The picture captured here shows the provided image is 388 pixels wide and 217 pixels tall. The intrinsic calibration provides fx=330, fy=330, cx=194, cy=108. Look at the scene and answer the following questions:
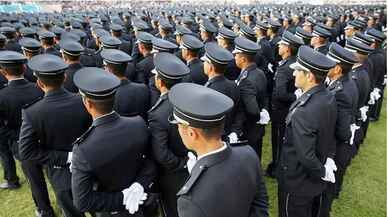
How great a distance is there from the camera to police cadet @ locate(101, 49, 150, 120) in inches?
143

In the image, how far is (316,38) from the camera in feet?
21.3

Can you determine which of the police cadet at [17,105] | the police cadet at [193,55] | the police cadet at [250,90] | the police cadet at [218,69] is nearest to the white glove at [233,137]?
the police cadet at [218,69]

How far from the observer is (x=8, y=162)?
4.75 m

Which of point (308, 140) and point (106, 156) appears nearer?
point (106, 156)

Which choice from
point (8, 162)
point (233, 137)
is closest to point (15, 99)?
point (8, 162)

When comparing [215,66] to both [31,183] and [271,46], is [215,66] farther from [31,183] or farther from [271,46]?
[271,46]

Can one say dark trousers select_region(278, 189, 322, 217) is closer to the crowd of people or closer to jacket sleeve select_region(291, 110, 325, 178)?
the crowd of people

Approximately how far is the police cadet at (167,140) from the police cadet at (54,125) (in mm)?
751

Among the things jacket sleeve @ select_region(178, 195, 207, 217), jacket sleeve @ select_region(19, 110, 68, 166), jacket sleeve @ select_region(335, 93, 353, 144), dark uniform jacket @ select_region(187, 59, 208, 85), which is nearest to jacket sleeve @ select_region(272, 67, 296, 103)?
dark uniform jacket @ select_region(187, 59, 208, 85)

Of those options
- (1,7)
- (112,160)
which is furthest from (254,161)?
(1,7)

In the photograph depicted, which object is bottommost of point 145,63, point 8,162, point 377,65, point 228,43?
point 8,162

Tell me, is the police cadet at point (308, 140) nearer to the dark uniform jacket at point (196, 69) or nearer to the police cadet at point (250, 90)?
the police cadet at point (250, 90)

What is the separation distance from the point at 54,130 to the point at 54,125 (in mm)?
54

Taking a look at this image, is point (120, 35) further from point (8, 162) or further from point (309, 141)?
point (309, 141)
